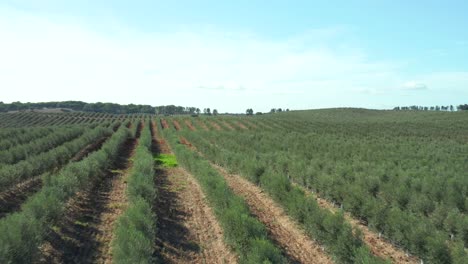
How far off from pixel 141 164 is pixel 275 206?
8.36m

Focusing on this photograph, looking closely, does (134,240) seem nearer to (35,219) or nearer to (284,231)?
(35,219)

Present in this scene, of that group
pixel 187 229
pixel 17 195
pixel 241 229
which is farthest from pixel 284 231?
pixel 17 195

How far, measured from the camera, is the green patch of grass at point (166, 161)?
1158 inches

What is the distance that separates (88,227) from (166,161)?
1800cm

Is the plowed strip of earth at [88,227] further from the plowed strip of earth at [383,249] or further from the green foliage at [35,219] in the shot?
the plowed strip of earth at [383,249]

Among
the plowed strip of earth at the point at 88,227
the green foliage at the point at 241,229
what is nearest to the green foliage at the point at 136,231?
the plowed strip of earth at the point at 88,227

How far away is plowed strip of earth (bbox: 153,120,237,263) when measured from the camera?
1117cm

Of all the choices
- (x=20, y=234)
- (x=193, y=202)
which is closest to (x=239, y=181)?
(x=193, y=202)

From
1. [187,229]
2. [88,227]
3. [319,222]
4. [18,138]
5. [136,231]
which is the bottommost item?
[187,229]

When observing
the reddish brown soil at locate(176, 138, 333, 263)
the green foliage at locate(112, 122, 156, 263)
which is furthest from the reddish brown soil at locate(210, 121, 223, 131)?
the green foliage at locate(112, 122, 156, 263)

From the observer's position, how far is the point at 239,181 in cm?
2306

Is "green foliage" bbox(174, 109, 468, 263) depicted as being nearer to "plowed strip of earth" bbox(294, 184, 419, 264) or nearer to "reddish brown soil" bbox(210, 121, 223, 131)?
"plowed strip of earth" bbox(294, 184, 419, 264)

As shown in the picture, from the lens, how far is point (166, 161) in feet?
103

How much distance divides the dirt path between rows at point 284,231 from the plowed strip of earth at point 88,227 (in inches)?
215
